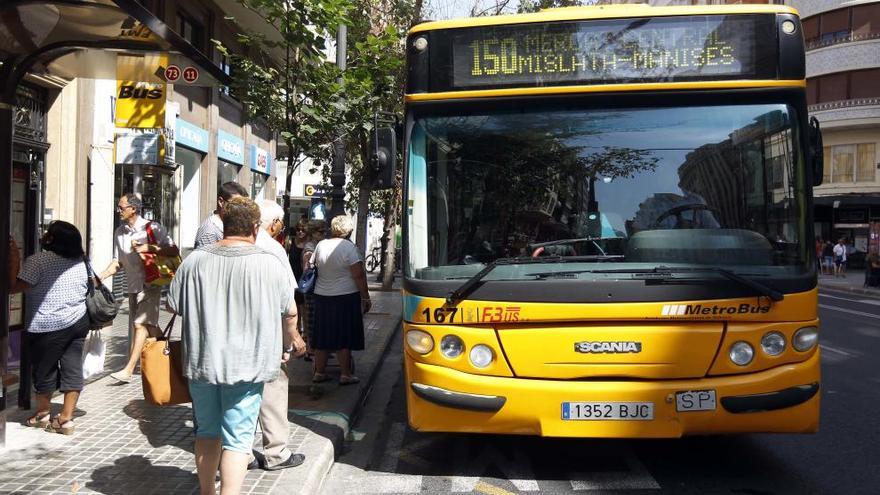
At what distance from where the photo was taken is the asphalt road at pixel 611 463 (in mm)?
4750

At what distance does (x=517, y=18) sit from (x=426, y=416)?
9.13 feet

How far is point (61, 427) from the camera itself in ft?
17.2

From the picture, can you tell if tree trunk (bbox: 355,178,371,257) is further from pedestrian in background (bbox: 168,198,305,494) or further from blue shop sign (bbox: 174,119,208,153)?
pedestrian in background (bbox: 168,198,305,494)

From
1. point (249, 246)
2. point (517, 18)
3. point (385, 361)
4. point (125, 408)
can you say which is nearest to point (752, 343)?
point (517, 18)

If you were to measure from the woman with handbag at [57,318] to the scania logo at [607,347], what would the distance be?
142 inches

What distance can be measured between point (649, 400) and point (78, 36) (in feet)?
15.4

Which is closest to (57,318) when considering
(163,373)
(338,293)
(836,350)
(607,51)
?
(163,373)

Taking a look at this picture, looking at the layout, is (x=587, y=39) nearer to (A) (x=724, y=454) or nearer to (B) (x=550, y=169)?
(B) (x=550, y=169)

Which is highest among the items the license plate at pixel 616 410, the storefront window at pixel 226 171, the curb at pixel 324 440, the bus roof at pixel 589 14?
the storefront window at pixel 226 171

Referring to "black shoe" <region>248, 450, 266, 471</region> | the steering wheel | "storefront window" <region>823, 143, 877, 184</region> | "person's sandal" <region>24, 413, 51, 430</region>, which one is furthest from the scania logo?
"storefront window" <region>823, 143, 877, 184</region>

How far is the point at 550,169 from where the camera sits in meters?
4.98

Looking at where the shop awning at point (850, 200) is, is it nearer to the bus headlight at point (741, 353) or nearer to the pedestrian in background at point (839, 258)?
the pedestrian in background at point (839, 258)

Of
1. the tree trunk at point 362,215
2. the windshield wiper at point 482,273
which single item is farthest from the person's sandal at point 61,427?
the tree trunk at point 362,215

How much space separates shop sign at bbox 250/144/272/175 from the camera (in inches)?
827
